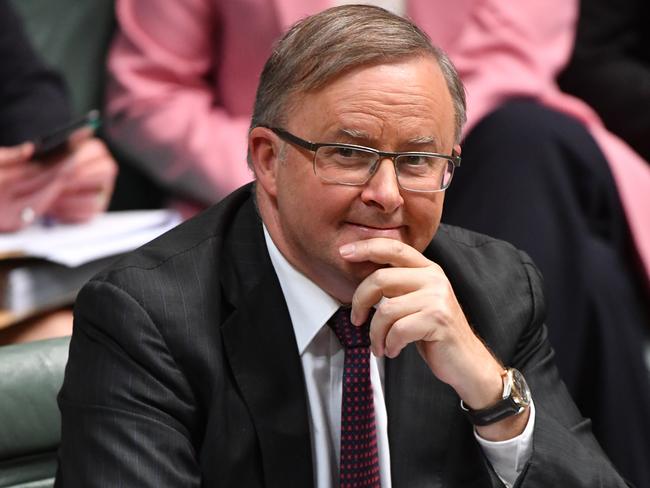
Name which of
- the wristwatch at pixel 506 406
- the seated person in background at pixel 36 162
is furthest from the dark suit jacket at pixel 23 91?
the wristwatch at pixel 506 406

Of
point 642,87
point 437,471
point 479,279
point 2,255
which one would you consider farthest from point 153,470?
point 642,87

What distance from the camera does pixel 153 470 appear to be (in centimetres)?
93

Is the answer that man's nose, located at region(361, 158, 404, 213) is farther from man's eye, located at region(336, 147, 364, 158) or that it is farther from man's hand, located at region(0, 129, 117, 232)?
man's hand, located at region(0, 129, 117, 232)

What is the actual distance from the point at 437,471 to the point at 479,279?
194 mm

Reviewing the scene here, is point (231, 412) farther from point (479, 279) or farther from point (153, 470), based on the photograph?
→ point (479, 279)

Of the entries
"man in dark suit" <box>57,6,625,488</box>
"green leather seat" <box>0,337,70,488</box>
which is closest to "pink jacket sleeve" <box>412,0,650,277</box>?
"man in dark suit" <box>57,6,625,488</box>

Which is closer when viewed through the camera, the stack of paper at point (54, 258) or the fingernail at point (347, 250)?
the fingernail at point (347, 250)

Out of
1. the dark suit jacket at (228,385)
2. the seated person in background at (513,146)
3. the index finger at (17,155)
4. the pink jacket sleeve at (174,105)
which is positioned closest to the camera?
the dark suit jacket at (228,385)

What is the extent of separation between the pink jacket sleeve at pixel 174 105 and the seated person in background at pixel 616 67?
25.2 inches

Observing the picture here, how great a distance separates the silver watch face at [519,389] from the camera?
1033mm

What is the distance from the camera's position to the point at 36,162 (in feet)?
5.10

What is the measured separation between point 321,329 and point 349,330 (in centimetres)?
3

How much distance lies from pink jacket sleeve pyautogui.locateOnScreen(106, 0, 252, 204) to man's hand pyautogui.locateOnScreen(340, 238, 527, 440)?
82cm

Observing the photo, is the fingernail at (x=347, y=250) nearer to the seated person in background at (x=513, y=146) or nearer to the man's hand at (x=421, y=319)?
the man's hand at (x=421, y=319)
